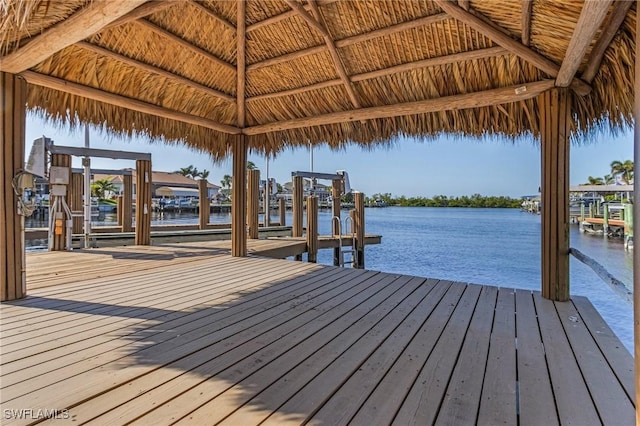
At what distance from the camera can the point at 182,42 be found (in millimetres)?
3939

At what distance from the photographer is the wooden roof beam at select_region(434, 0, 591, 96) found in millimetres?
2777

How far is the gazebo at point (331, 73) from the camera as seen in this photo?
2.55 m

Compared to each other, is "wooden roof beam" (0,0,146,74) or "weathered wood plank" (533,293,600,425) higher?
"wooden roof beam" (0,0,146,74)

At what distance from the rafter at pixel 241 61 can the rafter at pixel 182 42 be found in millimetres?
158

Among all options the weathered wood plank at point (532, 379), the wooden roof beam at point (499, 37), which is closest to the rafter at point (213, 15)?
the wooden roof beam at point (499, 37)

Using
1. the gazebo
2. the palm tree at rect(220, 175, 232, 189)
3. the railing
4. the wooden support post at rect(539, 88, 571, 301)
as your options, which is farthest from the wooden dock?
the palm tree at rect(220, 175, 232, 189)

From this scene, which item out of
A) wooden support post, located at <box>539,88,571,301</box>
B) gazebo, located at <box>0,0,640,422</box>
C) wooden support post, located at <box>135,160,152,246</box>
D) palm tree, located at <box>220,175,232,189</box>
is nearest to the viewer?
gazebo, located at <box>0,0,640,422</box>

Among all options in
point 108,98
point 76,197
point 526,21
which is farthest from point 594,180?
point 108,98

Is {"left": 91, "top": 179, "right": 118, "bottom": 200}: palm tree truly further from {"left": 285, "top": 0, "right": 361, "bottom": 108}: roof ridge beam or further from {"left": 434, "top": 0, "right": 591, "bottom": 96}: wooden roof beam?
{"left": 434, "top": 0, "right": 591, "bottom": 96}: wooden roof beam

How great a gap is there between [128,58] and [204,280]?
2.59 metres

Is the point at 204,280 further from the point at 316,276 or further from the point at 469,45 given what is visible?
the point at 469,45

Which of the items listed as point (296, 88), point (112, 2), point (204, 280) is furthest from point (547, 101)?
point (204, 280)

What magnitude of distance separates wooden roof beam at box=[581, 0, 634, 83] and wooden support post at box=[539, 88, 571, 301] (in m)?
0.24

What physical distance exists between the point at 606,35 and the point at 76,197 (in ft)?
26.1
